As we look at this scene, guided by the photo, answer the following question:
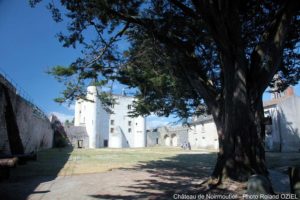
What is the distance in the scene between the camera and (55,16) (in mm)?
10977

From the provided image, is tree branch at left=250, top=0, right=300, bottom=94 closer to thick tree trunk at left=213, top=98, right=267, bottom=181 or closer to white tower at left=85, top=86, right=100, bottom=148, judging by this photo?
thick tree trunk at left=213, top=98, right=267, bottom=181

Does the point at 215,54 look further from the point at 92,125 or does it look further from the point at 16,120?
the point at 92,125

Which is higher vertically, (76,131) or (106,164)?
(76,131)

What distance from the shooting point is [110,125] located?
199ft

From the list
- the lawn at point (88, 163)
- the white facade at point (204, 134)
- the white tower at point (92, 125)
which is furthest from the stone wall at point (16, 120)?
the white tower at point (92, 125)

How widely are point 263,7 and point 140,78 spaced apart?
22.2ft

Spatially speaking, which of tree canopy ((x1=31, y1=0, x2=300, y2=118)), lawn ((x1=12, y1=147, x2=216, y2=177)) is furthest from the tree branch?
lawn ((x1=12, y1=147, x2=216, y2=177))

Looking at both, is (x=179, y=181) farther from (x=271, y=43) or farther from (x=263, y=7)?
(x=263, y=7)

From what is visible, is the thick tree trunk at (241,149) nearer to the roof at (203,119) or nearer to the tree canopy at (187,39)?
the tree canopy at (187,39)

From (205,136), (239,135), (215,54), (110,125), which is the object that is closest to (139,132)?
(110,125)

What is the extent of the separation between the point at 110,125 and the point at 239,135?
53.0 metres

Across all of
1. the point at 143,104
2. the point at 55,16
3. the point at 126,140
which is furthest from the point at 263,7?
the point at 126,140

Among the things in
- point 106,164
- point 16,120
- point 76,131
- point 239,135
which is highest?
point 76,131

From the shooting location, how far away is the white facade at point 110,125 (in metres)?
56.2
